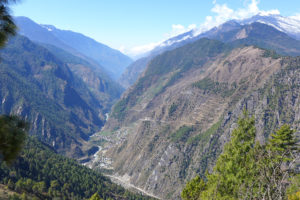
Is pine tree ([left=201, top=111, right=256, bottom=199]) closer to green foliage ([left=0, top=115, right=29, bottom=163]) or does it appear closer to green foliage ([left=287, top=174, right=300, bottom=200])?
green foliage ([left=287, top=174, right=300, bottom=200])

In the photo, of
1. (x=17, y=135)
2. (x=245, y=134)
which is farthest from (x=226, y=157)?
(x=17, y=135)

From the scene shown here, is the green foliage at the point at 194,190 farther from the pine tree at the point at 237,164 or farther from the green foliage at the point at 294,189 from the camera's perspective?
the green foliage at the point at 294,189

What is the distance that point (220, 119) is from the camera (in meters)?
198

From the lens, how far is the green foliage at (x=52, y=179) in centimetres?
10341

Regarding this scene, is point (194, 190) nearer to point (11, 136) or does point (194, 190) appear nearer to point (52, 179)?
point (11, 136)

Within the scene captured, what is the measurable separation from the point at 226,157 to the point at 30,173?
120535 mm

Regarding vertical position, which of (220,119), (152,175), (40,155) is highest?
(220,119)

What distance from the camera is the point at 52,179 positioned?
126 m

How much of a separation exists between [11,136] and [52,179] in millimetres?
132326

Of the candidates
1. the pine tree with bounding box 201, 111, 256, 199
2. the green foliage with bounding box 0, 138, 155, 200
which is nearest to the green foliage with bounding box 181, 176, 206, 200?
the pine tree with bounding box 201, 111, 256, 199

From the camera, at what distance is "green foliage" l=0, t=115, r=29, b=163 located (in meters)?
9.66

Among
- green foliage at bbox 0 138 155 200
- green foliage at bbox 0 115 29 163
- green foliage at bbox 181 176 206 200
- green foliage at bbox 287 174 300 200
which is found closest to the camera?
green foliage at bbox 0 115 29 163

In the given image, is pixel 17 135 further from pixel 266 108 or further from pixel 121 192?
pixel 266 108

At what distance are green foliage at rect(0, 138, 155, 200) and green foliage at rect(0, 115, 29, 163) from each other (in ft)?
328
